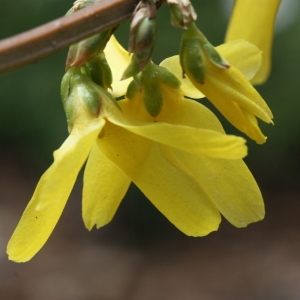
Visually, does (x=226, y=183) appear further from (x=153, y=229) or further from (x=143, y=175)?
(x=153, y=229)

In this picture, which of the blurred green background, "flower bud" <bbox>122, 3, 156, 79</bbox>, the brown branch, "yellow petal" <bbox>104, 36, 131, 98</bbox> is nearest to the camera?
the brown branch

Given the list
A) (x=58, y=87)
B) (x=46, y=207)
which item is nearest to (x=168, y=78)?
(x=46, y=207)

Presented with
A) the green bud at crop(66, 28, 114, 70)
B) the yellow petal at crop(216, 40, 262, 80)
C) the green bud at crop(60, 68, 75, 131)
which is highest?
the green bud at crop(66, 28, 114, 70)

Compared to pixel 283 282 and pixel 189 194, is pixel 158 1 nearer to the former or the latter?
pixel 189 194

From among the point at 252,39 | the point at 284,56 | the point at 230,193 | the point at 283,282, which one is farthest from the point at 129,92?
the point at 283,282

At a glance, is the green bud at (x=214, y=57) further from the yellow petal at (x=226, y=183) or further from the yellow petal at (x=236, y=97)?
the yellow petal at (x=226, y=183)

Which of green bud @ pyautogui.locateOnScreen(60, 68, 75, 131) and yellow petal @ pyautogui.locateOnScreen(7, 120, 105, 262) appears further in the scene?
green bud @ pyautogui.locateOnScreen(60, 68, 75, 131)

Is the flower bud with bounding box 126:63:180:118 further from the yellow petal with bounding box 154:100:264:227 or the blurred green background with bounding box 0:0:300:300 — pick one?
the blurred green background with bounding box 0:0:300:300

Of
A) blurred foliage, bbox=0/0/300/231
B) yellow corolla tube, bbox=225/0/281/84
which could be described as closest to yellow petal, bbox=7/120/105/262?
yellow corolla tube, bbox=225/0/281/84
